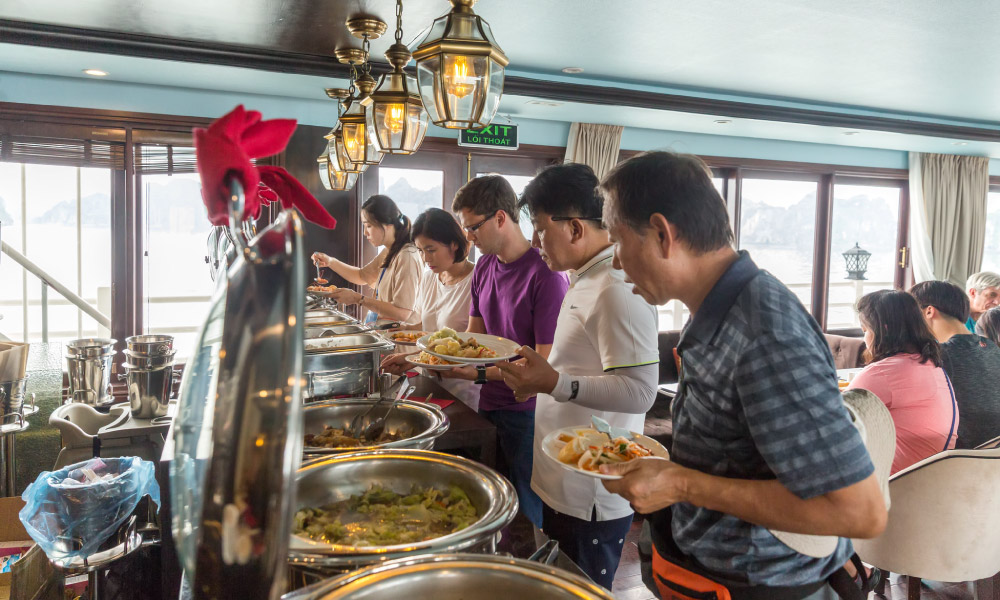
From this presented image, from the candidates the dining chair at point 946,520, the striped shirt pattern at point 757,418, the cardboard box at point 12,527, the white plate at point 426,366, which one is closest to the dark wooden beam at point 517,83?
the white plate at point 426,366

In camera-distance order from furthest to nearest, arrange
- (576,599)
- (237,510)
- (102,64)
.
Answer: (102,64) → (576,599) → (237,510)

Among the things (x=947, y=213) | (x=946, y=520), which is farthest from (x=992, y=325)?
(x=947, y=213)

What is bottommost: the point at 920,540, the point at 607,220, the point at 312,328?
the point at 920,540

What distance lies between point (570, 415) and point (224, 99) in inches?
169

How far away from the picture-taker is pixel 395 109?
7.34ft

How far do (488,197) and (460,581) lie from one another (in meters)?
1.76

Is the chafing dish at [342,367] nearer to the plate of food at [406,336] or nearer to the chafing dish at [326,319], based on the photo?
the chafing dish at [326,319]

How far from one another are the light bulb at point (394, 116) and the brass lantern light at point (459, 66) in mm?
581

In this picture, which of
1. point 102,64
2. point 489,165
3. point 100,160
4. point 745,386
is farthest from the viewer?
point 489,165

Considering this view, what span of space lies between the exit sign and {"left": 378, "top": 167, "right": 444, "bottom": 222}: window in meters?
0.47

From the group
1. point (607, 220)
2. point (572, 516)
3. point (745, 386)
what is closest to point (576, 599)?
point (745, 386)

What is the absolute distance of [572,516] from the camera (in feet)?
6.07

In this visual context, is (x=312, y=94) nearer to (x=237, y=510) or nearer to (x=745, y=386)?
(x=745, y=386)

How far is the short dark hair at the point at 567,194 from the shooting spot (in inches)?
72.9
